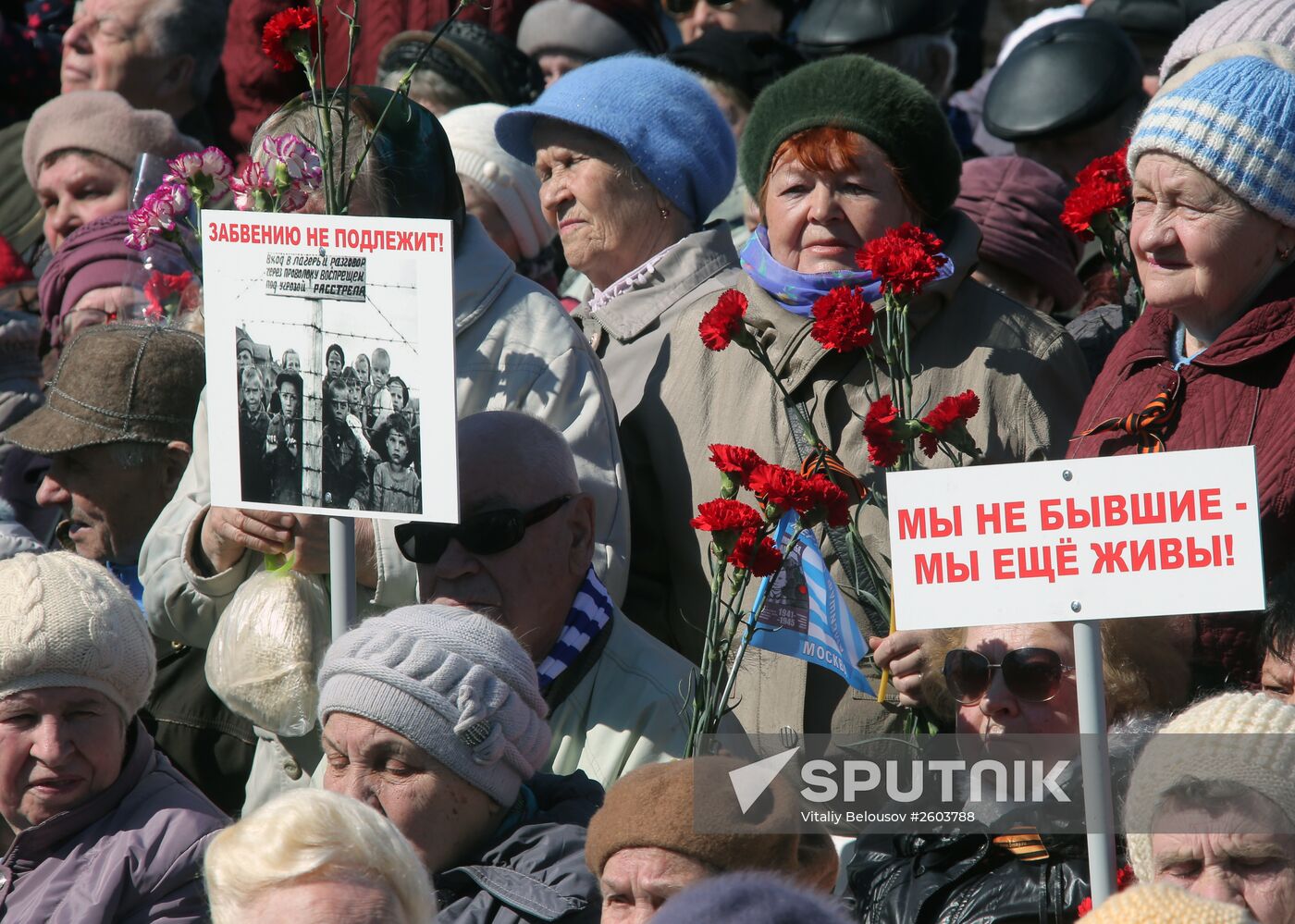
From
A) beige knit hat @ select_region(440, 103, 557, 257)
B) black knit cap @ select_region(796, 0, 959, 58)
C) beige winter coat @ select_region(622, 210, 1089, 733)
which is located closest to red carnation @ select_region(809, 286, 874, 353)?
beige winter coat @ select_region(622, 210, 1089, 733)

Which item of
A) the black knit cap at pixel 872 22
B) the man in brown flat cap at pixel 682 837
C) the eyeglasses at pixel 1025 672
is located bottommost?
the man in brown flat cap at pixel 682 837

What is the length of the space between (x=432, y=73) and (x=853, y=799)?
3.78m

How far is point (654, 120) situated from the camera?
4.76 meters

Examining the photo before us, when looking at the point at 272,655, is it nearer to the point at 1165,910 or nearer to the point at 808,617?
the point at 808,617

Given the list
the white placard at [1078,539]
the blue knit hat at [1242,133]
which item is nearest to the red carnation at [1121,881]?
the white placard at [1078,539]

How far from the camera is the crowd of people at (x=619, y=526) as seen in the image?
292 cm

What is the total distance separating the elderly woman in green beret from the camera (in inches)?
164

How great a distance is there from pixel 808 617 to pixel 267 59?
446cm

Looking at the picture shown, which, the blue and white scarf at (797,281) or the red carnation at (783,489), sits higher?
the blue and white scarf at (797,281)

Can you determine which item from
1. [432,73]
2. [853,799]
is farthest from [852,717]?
[432,73]

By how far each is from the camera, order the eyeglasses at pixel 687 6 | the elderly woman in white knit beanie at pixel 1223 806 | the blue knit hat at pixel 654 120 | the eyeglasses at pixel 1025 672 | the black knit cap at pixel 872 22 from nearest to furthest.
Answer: the elderly woman in white knit beanie at pixel 1223 806 < the eyeglasses at pixel 1025 672 < the blue knit hat at pixel 654 120 < the black knit cap at pixel 872 22 < the eyeglasses at pixel 687 6

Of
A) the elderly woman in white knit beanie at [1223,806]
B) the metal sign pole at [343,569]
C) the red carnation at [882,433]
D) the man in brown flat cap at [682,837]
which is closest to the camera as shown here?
the elderly woman in white knit beanie at [1223,806]

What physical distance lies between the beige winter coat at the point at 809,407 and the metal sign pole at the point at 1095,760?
46.2 inches

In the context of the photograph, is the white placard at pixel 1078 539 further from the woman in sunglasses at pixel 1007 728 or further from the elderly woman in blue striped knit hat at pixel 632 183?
the elderly woman in blue striped knit hat at pixel 632 183
